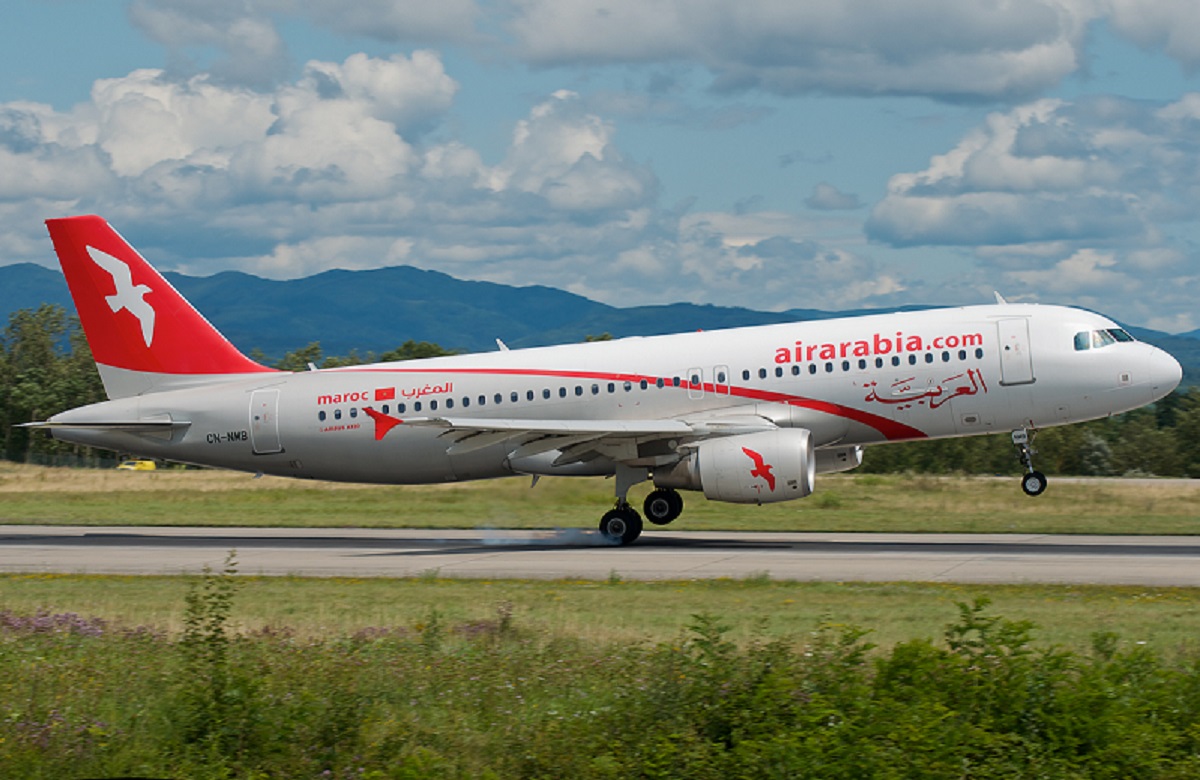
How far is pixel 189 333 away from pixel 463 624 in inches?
740

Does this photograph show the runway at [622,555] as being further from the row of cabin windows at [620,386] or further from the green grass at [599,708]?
the green grass at [599,708]

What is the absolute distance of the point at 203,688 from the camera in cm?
1353

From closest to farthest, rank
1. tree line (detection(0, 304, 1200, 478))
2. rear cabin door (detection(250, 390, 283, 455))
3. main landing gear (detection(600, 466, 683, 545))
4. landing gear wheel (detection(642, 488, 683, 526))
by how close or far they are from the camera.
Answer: main landing gear (detection(600, 466, 683, 545)) → landing gear wheel (detection(642, 488, 683, 526)) → rear cabin door (detection(250, 390, 283, 455)) → tree line (detection(0, 304, 1200, 478))

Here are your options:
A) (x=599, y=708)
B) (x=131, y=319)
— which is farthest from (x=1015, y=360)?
A: (x=131, y=319)

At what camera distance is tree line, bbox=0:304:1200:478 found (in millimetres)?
74000

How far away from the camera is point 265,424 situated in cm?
3422

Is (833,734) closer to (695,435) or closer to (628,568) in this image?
(628,568)

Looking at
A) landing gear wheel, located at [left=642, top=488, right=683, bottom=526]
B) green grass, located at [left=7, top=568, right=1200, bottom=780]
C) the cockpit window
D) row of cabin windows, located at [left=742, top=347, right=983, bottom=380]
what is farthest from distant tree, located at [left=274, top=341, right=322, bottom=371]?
green grass, located at [left=7, top=568, right=1200, bottom=780]

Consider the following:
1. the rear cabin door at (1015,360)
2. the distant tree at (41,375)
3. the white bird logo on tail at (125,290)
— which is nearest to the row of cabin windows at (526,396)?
the white bird logo on tail at (125,290)

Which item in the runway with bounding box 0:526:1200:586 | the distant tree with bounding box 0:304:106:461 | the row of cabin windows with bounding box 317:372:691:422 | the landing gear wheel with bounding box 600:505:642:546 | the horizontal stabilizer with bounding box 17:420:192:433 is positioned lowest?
the runway with bounding box 0:526:1200:586

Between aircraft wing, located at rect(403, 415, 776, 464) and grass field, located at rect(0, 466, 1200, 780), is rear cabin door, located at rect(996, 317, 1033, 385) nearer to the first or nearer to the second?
aircraft wing, located at rect(403, 415, 776, 464)

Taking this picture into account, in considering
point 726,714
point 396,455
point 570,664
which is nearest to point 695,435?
point 396,455

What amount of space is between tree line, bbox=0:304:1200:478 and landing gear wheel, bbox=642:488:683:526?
31955 mm

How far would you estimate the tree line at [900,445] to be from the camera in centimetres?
7400
